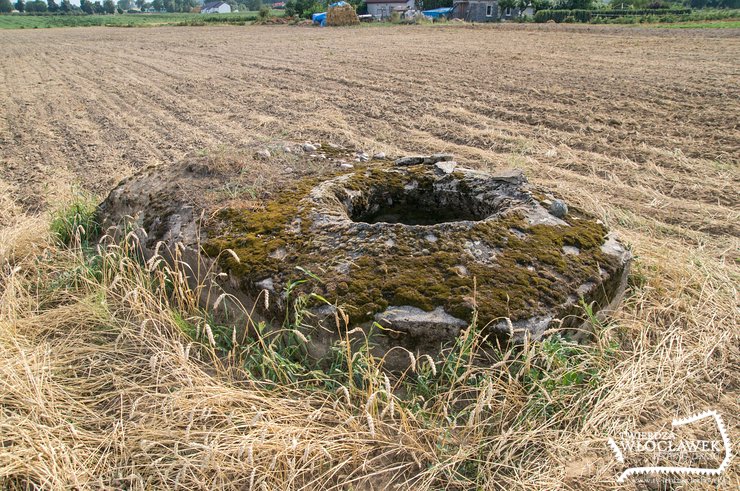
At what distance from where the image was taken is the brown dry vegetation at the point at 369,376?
7.72 ft

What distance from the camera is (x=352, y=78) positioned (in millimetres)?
13414

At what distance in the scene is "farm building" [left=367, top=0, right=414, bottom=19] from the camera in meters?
55.4

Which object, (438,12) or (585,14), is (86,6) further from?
(585,14)

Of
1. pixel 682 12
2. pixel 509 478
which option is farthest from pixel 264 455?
pixel 682 12

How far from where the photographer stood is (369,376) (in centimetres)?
251

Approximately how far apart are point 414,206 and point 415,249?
3.43ft

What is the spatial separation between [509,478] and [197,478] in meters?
1.37

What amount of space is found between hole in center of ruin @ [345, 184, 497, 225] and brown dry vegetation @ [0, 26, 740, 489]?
913 mm

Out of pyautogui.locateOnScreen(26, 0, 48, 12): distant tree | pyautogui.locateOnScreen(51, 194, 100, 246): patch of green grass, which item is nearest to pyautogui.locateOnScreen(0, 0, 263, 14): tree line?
pyautogui.locateOnScreen(26, 0, 48, 12): distant tree

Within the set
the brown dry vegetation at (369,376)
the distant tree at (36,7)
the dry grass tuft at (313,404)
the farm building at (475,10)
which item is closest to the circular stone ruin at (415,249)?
the dry grass tuft at (313,404)

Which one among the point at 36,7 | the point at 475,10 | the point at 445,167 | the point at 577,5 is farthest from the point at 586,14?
the point at 36,7

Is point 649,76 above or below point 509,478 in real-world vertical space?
above

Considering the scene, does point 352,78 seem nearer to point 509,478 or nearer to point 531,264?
point 531,264

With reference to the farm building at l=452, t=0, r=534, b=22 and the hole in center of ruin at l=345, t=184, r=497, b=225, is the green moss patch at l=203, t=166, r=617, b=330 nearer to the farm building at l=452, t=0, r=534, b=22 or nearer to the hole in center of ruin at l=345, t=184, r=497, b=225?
the hole in center of ruin at l=345, t=184, r=497, b=225
